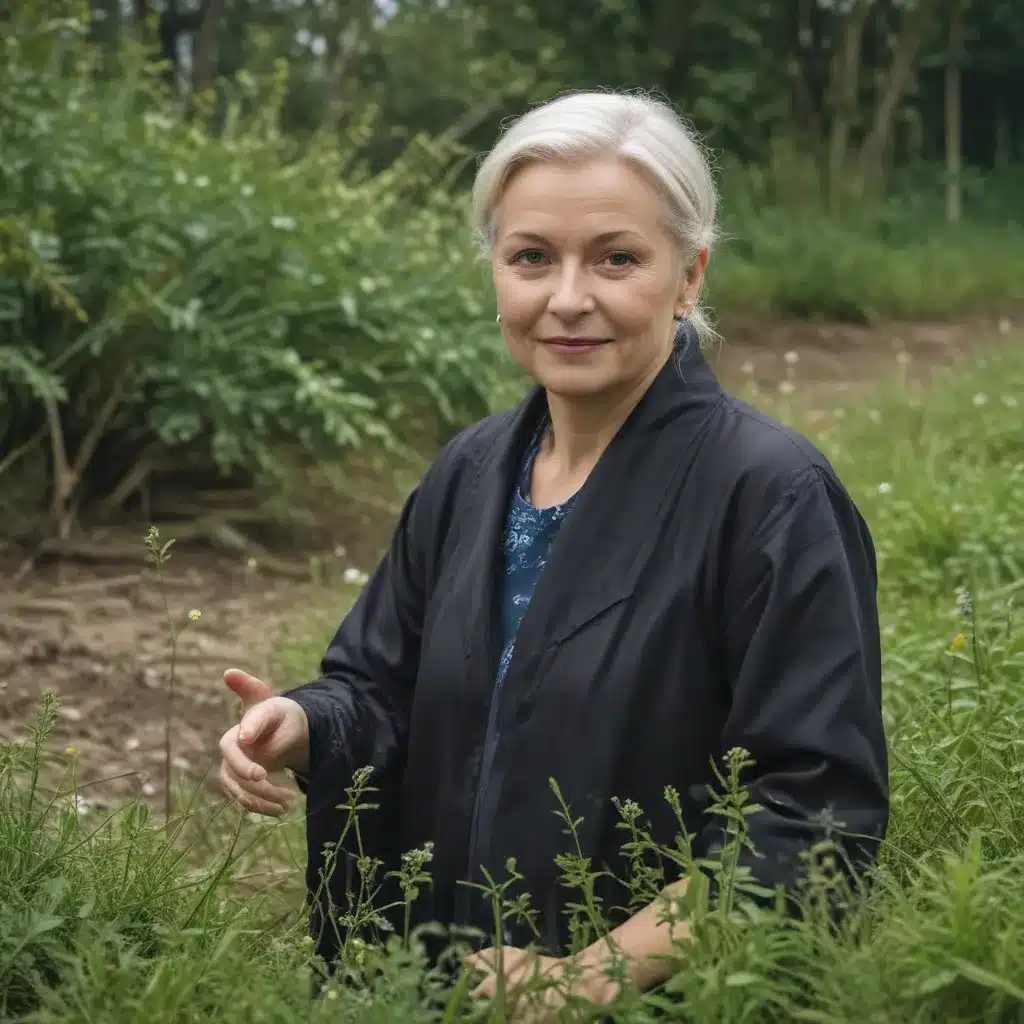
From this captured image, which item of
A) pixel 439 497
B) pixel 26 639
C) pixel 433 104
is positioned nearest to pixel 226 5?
pixel 433 104

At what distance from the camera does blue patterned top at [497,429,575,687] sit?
2307mm

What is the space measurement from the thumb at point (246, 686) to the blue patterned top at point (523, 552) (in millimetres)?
356

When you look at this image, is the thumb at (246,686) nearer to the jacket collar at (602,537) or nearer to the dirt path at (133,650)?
the jacket collar at (602,537)

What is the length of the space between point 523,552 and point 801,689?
536 mm

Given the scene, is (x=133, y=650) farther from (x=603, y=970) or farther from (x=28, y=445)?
(x=603, y=970)

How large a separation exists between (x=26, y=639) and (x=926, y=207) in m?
10.8

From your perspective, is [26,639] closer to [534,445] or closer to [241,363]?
[241,363]

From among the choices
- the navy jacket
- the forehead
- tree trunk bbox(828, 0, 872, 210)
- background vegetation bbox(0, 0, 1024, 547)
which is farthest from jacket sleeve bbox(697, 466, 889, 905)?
tree trunk bbox(828, 0, 872, 210)

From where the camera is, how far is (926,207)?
13.8 metres

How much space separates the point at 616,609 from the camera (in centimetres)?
213

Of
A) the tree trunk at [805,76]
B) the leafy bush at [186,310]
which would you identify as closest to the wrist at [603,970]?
the leafy bush at [186,310]

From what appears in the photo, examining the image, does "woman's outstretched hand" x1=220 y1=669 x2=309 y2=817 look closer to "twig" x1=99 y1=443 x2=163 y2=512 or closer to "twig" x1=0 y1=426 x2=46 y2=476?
"twig" x1=0 y1=426 x2=46 y2=476

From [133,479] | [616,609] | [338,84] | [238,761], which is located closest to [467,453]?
[616,609]

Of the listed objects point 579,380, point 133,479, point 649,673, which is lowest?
point 133,479
